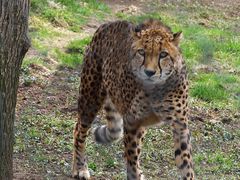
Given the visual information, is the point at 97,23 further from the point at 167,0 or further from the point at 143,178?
the point at 143,178

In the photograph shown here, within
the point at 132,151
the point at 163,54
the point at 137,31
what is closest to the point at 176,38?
the point at 163,54

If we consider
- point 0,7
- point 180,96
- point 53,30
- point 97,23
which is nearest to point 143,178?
point 180,96

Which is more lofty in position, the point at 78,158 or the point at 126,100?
the point at 126,100

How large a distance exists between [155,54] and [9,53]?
3.85 feet

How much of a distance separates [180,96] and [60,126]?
1932 mm

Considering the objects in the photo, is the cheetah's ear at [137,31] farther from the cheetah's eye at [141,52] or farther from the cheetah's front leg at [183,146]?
the cheetah's front leg at [183,146]

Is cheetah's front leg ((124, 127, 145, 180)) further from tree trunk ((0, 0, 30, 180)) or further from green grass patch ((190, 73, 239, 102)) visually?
green grass patch ((190, 73, 239, 102))

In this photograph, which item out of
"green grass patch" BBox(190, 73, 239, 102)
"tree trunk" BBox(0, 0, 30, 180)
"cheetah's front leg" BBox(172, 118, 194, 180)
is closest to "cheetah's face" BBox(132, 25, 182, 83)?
"cheetah's front leg" BBox(172, 118, 194, 180)

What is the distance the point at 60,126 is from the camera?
698 cm

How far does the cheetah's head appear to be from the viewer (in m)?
5.11

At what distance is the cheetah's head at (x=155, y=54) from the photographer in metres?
5.11

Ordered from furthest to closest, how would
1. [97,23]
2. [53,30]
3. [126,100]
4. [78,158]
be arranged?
1. [97,23]
2. [53,30]
3. [78,158]
4. [126,100]

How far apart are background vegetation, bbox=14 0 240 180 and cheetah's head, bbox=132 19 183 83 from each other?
3.88ft

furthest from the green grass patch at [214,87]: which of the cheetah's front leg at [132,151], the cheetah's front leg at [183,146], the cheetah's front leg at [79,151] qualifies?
the cheetah's front leg at [183,146]
